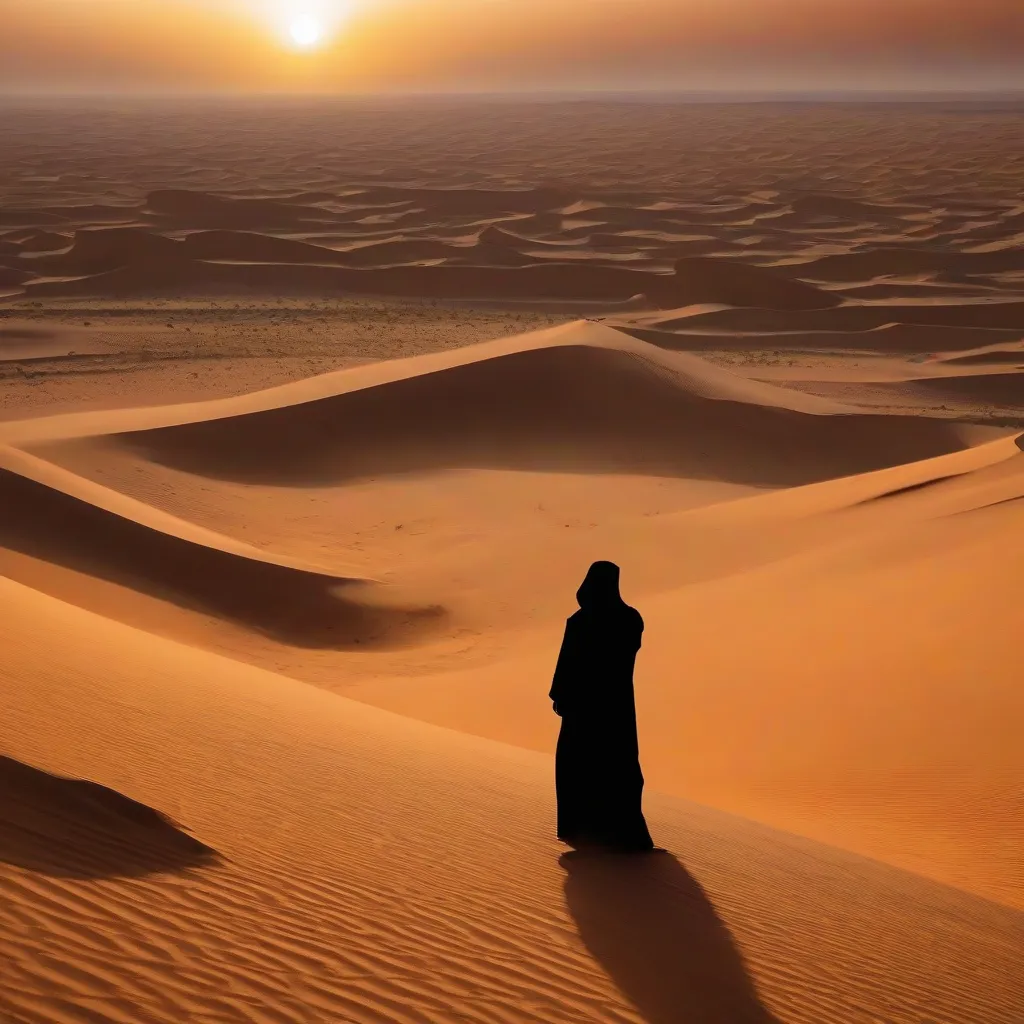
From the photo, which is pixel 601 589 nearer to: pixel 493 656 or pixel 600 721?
pixel 600 721

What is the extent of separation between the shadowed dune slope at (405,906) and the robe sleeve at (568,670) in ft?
2.43

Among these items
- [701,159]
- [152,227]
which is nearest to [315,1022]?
[152,227]

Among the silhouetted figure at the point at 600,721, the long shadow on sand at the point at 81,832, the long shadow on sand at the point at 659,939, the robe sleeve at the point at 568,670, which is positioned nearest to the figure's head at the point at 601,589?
the silhouetted figure at the point at 600,721

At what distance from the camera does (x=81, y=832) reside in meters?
4.37

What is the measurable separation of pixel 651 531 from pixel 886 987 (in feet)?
36.7

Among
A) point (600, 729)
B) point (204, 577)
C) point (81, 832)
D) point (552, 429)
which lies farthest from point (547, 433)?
point (81, 832)

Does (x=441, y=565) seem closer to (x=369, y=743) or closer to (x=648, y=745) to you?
(x=648, y=745)

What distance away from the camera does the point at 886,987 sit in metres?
4.54

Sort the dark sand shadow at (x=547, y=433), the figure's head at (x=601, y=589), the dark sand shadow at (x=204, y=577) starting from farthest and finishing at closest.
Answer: the dark sand shadow at (x=547, y=433)
the dark sand shadow at (x=204, y=577)
the figure's head at (x=601, y=589)

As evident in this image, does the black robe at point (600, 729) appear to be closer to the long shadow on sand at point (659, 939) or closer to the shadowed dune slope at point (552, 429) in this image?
the long shadow on sand at point (659, 939)

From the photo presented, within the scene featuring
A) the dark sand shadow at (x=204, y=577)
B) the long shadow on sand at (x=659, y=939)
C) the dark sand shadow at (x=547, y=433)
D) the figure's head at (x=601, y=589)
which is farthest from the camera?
the dark sand shadow at (x=547, y=433)

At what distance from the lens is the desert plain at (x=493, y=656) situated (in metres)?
4.09

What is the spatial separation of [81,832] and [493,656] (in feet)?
24.3

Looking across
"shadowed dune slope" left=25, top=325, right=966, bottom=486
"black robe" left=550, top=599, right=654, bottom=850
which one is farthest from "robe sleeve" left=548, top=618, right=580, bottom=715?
"shadowed dune slope" left=25, top=325, right=966, bottom=486
